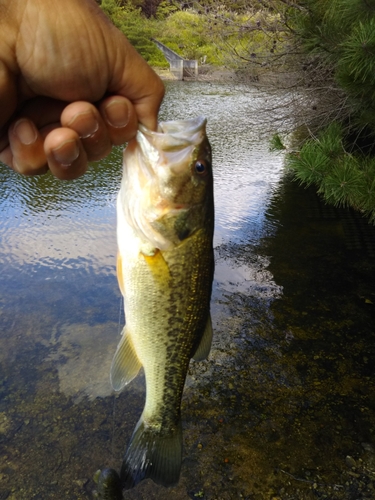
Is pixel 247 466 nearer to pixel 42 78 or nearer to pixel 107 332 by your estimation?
pixel 107 332

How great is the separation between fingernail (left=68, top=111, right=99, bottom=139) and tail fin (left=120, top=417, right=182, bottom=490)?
4.00ft

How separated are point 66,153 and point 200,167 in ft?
1.59

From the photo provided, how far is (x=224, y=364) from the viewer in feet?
11.1

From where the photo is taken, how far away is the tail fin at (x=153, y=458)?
174 centimetres

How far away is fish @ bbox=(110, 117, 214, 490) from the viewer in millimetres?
1550

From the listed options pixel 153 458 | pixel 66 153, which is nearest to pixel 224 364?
pixel 153 458

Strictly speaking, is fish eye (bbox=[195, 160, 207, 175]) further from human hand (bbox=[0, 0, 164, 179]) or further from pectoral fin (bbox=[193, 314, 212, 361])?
pectoral fin (bbox=[193, 314, 212, 361])

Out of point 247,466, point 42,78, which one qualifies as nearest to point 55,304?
point 247,466

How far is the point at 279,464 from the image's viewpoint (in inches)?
105

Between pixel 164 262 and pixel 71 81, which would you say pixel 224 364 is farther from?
pixel 71 81

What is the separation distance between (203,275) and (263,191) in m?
5.78

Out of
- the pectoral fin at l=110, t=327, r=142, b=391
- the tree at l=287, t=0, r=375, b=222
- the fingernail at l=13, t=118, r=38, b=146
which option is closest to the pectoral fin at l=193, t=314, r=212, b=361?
the pectoral fin at l=110, t=327, r=142, b=391

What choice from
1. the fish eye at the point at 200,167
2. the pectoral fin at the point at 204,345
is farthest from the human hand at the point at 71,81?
the pectoral fin at the point at 204,345

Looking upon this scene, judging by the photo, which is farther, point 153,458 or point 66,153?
point 153,458
